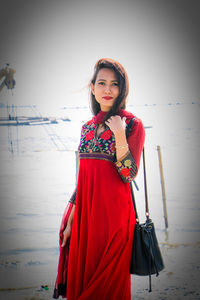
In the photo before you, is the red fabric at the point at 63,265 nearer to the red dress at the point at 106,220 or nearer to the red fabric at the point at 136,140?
the red dress at the point at 106,220

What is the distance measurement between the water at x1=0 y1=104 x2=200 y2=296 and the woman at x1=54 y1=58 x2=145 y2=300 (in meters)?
0.96

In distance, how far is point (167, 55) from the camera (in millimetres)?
3545

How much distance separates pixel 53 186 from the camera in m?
4.39

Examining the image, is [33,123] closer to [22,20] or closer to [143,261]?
[22,20]

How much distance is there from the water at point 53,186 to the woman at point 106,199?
37.8 inches

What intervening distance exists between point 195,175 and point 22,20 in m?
3.55

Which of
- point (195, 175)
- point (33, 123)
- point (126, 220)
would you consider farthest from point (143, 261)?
point (33, 123)

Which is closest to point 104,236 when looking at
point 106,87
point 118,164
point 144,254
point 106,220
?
point 106,220

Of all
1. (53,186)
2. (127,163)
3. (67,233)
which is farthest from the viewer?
(53,186)

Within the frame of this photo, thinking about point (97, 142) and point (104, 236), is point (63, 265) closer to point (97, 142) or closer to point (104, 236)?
point (104, 236)

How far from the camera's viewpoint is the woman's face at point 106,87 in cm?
118

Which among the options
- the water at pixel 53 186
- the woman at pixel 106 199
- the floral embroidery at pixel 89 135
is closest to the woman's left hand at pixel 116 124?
the woman at pixel 106 199

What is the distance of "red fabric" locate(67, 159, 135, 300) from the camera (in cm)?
110

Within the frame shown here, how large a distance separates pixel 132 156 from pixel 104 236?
0.37 m
